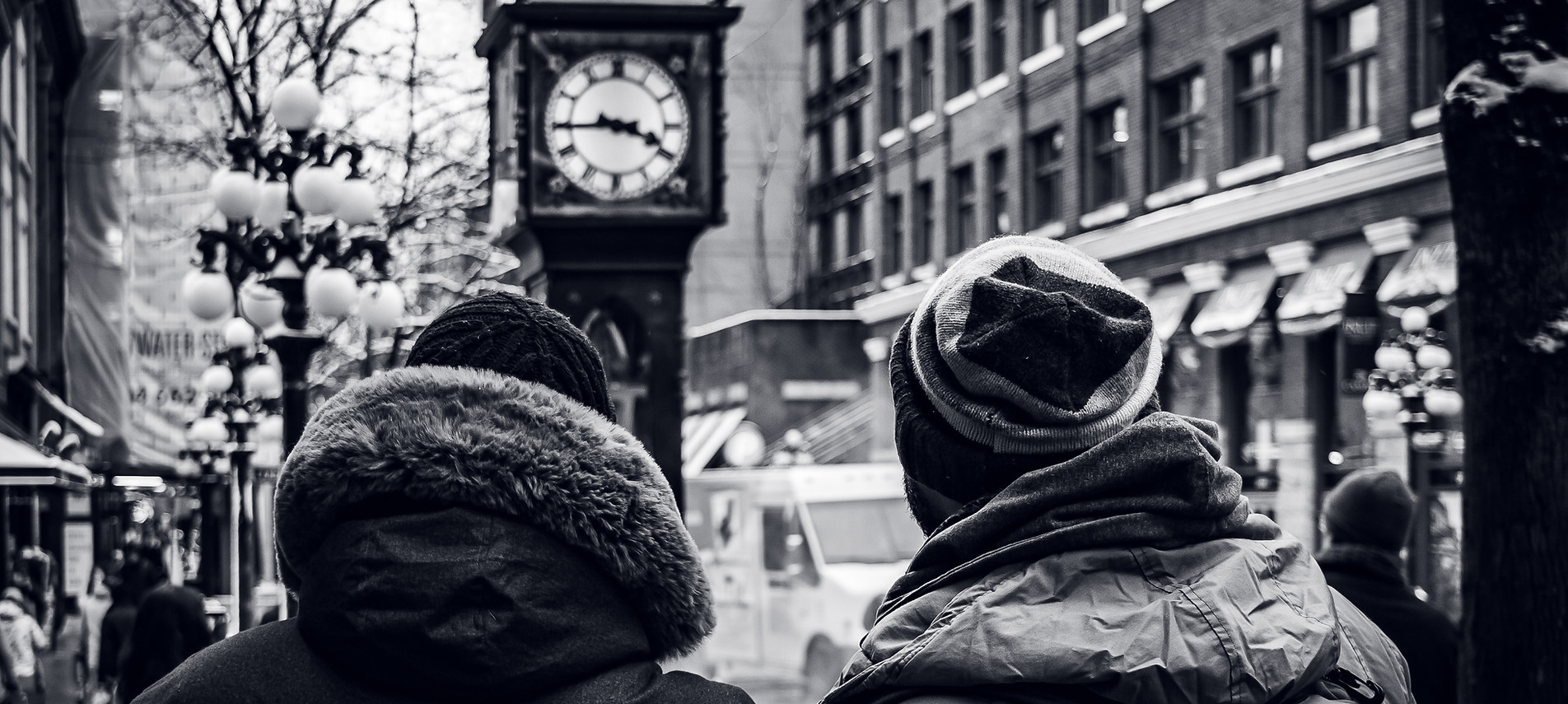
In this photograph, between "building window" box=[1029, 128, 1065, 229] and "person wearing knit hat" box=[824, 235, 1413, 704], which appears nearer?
"person wearing knit hat" box=[824, 235, 1413, 704]

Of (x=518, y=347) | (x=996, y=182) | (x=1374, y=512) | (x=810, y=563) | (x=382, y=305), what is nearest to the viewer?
(x=518, y=347)

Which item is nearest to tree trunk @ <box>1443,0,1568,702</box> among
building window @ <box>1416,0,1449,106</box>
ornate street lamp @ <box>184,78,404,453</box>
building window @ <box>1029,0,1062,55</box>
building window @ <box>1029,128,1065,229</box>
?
ornate street lamp @ <box>184,78,404,453</box>

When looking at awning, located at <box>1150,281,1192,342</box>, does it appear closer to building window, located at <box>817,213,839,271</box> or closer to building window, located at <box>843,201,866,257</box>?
building window, located at <box>843,201,866,257</box>

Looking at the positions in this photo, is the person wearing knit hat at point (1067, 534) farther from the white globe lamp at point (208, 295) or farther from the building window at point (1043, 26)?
the building window at point (1043, 26)

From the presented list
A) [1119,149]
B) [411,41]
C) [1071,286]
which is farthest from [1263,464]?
[1071,286]

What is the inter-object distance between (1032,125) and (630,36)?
2870 cm

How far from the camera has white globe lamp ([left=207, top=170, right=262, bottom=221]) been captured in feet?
37.8

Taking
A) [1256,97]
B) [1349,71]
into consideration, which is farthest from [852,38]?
[1349,71]

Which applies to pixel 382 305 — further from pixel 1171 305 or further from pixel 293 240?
pixel 1171 305

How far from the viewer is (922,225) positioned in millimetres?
42938

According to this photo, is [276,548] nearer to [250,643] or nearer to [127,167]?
[250,643]

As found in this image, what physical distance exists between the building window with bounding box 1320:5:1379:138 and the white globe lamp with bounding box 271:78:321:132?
1781 centimetres

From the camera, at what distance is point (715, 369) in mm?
44094

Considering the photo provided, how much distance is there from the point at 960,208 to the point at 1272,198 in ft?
45.1
